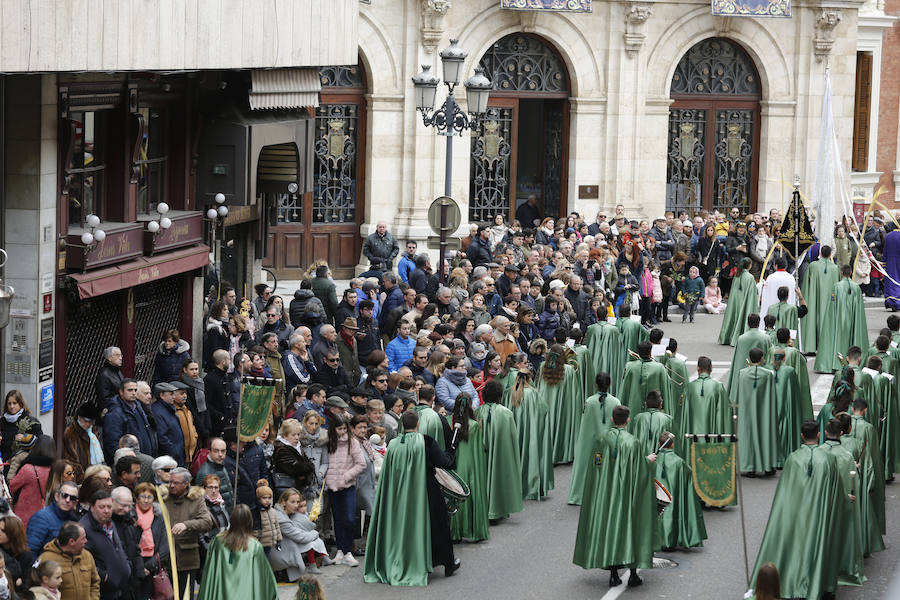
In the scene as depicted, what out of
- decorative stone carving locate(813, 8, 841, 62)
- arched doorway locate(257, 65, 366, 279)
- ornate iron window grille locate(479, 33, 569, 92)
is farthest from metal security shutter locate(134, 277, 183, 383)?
decorative stone carving locate(813, 8, 841, 62)

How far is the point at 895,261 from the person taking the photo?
30.1m

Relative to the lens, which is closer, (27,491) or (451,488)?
(27,491)

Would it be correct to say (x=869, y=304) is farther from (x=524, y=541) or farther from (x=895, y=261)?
(x=524, y=541)

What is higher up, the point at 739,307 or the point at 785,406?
the point at 739,307

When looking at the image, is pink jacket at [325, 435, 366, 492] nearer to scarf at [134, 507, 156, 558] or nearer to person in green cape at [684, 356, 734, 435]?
scarf at [134, 507, 156, 558]

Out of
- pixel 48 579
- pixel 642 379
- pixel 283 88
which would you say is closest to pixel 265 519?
pixel 48 579

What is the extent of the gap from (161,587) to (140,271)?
204 inches

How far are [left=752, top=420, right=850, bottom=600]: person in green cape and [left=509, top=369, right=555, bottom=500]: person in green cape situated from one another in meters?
3.67

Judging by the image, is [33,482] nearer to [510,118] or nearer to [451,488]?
[451,488]

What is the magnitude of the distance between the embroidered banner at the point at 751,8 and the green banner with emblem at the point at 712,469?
17.8 m

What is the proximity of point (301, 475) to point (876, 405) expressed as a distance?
A: 6634 mm

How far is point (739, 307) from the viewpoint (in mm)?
25797

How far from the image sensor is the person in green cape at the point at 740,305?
2564cm

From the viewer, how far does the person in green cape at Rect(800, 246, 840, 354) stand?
82.9ft
